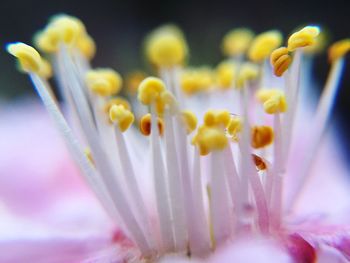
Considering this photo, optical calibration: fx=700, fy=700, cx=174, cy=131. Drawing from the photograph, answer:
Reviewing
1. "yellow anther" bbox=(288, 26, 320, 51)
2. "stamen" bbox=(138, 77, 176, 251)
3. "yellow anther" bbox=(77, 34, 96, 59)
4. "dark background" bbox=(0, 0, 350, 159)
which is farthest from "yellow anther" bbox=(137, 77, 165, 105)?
"dark background" bbox=(0, 0, 350, 159)

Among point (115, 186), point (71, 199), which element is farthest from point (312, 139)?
point (71, 199)

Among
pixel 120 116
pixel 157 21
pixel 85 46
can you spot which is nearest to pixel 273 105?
→ pixel 120 116

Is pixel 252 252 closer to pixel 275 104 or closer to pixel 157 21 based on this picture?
pixel 275 104

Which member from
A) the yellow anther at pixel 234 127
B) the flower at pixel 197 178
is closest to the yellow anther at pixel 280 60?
the flower at pixel 197 178

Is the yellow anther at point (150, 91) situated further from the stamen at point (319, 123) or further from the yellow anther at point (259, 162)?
the stamen at point (319, 123)

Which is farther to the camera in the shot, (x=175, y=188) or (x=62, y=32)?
(x=62, y=32)

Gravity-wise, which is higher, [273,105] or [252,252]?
[273,105]
